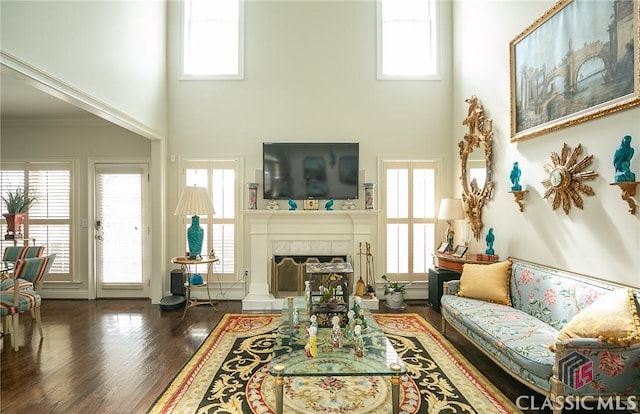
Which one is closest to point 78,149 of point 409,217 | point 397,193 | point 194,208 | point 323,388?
point 194,208

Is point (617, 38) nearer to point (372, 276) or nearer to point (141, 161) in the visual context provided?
point (372, 276)

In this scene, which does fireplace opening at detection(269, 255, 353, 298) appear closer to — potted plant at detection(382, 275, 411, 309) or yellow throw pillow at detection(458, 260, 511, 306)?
potted plant at detection(382, 275, 411, 309)

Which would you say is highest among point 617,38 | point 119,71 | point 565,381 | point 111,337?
point 119,71

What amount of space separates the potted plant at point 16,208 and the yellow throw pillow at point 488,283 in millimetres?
5570

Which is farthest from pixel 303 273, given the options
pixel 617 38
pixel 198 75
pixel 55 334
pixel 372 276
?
pixel 617 38

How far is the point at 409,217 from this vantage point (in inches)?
203

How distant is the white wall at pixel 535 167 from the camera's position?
2480 mm

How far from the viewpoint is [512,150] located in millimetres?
3727

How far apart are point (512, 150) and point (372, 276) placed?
2.50 meters

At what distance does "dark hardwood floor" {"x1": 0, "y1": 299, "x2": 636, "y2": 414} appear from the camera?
2.44 metres

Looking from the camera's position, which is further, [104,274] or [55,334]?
[104,274]

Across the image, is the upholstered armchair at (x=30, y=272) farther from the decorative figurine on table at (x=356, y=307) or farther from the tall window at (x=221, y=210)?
the decorative figurine on table at (x=356, y=307)

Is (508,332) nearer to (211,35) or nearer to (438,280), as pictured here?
(438,280)

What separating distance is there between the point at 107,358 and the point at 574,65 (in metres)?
4.85
